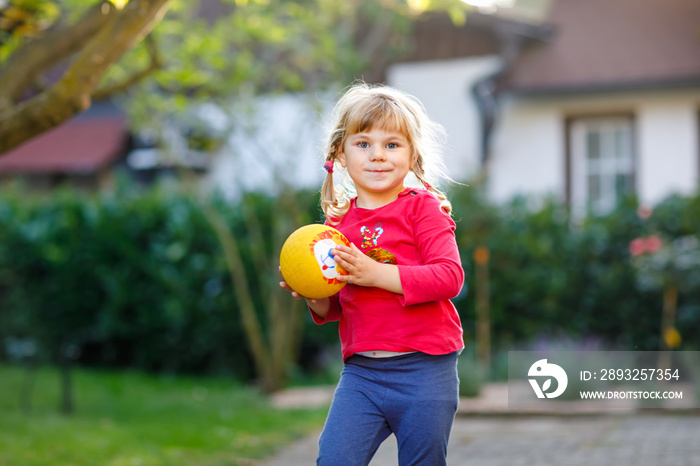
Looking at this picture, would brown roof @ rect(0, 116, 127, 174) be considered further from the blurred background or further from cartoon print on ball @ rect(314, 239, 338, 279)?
cartoon print on ball @ rect(314, 239, 338, 279)

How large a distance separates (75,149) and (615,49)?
907cm

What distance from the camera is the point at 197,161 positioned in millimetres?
13266

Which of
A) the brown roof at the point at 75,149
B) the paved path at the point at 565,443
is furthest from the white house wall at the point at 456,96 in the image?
the paved path at the point at 565,443

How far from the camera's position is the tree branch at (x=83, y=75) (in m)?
3.83

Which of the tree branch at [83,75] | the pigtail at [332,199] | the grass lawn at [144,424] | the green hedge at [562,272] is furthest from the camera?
the green hedge at [562,272]

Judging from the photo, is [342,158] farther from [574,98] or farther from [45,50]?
[574,98]

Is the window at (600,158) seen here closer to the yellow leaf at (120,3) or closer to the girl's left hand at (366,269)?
the yellow leaf at (120,3)

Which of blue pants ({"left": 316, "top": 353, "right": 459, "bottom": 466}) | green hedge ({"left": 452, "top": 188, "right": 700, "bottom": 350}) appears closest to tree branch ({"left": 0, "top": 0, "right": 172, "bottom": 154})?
blue pants ({"left": 316, "top": 353, "right": 459, "bottom": 466})

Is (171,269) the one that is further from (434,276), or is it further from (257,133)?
(434,276)

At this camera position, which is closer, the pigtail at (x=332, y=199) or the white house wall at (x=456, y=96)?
the pigtail at (x=332, y=199)

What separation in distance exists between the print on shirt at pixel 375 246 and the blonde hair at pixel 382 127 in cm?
19

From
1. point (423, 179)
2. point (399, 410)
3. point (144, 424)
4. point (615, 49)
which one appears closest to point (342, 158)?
point (423, 179)

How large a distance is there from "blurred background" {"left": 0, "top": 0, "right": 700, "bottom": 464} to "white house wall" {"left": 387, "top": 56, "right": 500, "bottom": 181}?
3 cm

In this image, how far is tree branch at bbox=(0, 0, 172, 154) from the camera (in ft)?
12.6
